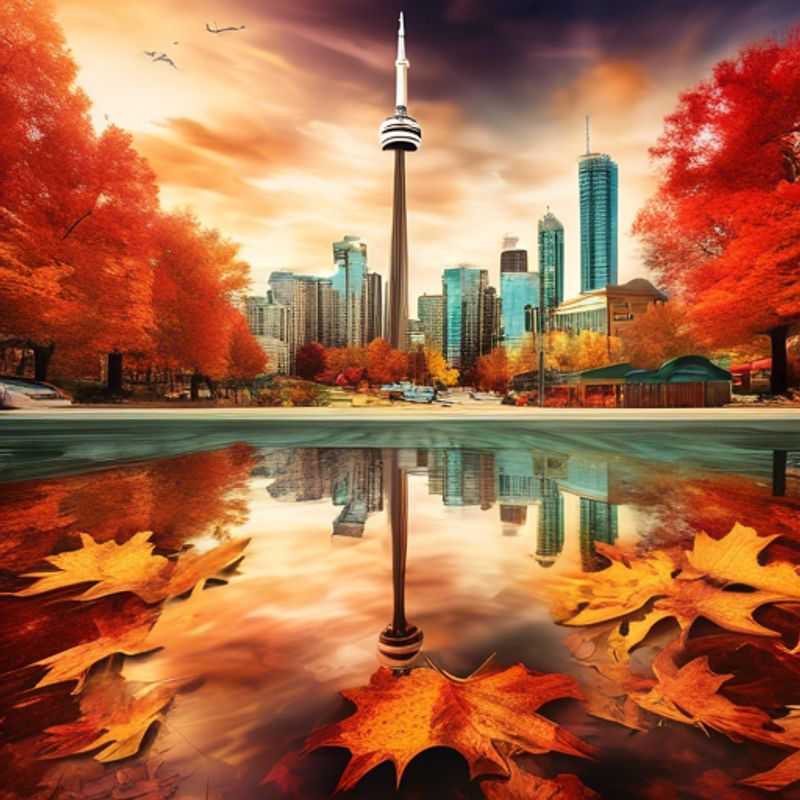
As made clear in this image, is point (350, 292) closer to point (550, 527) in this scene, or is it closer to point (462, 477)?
point (462, 477)

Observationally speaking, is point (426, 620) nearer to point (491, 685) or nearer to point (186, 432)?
point (491, 685)

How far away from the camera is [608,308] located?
131 ft

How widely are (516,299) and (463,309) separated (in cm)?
618

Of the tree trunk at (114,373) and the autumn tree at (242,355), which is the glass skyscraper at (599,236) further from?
the tree trunk at (114,373)

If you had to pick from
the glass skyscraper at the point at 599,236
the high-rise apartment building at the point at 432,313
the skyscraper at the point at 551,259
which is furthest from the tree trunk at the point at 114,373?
the glass skyscraper at the point at 599,236

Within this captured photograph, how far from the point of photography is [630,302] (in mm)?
36969

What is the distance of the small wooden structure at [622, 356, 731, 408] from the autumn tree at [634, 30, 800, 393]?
65.8 inches

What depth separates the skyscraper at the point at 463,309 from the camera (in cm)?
6079

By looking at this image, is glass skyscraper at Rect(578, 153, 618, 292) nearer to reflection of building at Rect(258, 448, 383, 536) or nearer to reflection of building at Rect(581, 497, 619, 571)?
reflection of building at Rect(258, 448, 383, 536)

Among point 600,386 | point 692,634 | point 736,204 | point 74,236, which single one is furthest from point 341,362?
point 692,634

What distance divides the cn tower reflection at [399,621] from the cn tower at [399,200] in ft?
129

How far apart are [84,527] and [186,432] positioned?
11957 millimetres

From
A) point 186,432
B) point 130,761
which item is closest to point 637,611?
point 130,761

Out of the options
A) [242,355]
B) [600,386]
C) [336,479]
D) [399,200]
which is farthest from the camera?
[399,200]
